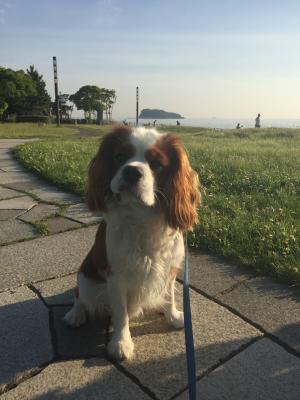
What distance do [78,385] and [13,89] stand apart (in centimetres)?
4843

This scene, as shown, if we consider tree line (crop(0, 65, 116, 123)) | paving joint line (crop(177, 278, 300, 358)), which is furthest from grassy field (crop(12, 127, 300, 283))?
tree line (crop(0, 65, 116, 123))

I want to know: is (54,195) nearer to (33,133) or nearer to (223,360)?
(223,360)

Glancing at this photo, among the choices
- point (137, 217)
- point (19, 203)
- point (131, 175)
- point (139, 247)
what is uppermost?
point (131, 175)

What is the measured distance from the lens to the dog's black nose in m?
2.27

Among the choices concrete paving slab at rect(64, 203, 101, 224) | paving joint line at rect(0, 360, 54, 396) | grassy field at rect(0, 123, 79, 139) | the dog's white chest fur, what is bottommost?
grassy field at rect(0, 123, 79, 139)

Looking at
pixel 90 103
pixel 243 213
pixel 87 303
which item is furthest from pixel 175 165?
pixel 90 103

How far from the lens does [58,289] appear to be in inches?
127

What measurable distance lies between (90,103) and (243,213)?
215ft

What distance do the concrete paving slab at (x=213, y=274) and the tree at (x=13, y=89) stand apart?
42.7 metres

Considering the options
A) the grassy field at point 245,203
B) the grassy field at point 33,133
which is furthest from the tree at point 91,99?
the grassy field at point 245,203

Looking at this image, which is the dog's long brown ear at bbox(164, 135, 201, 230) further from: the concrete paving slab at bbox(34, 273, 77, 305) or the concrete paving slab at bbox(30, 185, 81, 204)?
the concrete paving slab at bbox(30, 185, 81, 204)

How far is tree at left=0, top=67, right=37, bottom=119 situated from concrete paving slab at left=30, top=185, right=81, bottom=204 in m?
39.3

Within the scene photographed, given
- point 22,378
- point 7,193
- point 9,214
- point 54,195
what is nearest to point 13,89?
point 7,193

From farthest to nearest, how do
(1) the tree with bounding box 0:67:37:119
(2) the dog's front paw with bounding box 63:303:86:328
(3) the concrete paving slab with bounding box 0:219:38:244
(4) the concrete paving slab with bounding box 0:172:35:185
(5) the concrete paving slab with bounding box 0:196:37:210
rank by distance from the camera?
(1) the tree with bounding box 0:67:37:119 < (4) the concrete paving slab with bounding box 0:172:35:185 < (5) the concrete paving slab with bounding box 0:196:37:210 < (3) the concrete paving slab with bounding box 0:219:38:244 < (2) the dog's front paw with bounding box 63:303:86:328
